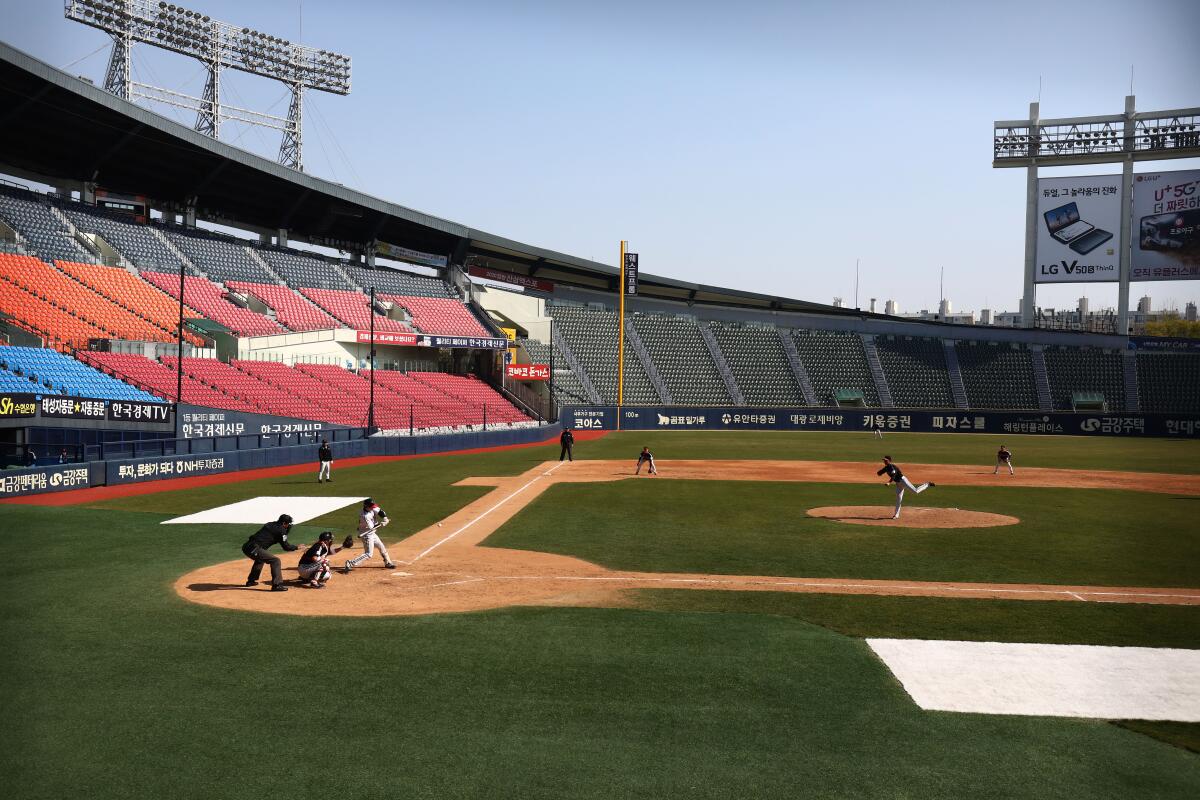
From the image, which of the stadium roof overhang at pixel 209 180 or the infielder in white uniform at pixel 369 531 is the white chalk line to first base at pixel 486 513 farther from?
the stadium roof overhang at pixel 209 180

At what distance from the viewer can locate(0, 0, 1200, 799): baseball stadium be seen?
8188mm

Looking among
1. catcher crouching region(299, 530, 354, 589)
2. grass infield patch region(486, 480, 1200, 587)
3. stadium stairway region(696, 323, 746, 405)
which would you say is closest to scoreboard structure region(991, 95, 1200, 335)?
stadium stairway region(696, 323, 746, 405)

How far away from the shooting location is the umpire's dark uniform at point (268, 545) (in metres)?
14.5

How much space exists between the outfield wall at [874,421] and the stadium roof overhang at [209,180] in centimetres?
1541

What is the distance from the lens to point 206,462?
1289 inches

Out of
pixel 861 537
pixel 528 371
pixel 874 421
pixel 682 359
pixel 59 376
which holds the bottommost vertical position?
pixel 861 537

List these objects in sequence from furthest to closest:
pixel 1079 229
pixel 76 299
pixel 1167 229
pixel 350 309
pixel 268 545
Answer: pixel 1079 229
pixel 1167 229
pixel 350 309
pixel 76 299
pixel 268 545

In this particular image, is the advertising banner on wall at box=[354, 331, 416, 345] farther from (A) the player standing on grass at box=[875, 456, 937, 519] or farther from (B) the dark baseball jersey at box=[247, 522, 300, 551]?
(B) the dark baseball jersey at box=[247, 522, 300, 551]

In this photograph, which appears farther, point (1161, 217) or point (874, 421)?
point (874, 421)

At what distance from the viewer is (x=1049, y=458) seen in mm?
46438

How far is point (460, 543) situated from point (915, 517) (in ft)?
40.7

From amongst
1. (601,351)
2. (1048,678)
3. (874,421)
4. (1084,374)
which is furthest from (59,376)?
(1084,374)

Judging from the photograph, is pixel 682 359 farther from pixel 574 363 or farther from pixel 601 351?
pixel 574 363

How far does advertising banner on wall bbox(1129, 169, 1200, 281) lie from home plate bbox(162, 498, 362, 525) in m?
64.4
